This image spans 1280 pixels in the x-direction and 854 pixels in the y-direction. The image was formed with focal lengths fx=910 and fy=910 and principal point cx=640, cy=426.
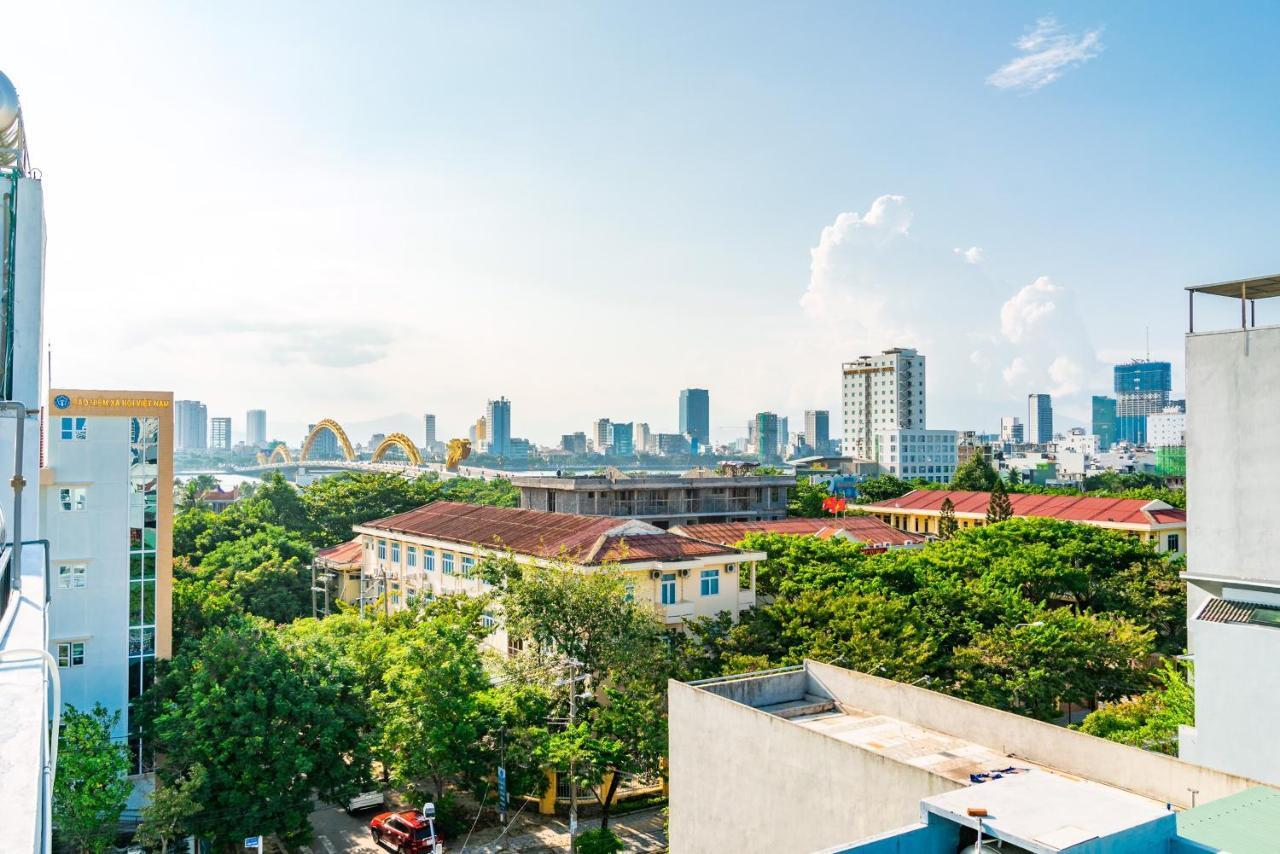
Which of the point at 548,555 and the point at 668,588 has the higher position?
the point at 548,555

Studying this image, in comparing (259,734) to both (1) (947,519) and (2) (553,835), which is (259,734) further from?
(1) (947,519)

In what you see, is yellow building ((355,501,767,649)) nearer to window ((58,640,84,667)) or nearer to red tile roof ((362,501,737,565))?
red tile roof ((362,501,737,565))

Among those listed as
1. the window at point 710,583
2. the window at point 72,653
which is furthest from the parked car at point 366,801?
the window at point 710,583

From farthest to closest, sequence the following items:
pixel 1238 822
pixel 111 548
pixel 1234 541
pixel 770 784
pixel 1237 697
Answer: pixel 111 548 → pixel 1234 541 → pixel 770 784 → pixel 1237 697 → pixel 1238 822

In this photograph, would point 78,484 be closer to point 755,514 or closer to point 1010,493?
point 755,514

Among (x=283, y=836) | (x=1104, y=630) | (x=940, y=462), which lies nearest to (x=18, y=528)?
(x=283, y=836)

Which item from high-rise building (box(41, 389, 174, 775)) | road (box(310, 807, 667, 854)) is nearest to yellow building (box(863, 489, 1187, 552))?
road (box(310, 807, 667, 854))

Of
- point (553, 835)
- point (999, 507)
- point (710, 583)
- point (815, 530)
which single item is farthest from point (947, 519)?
point (553, 835)
